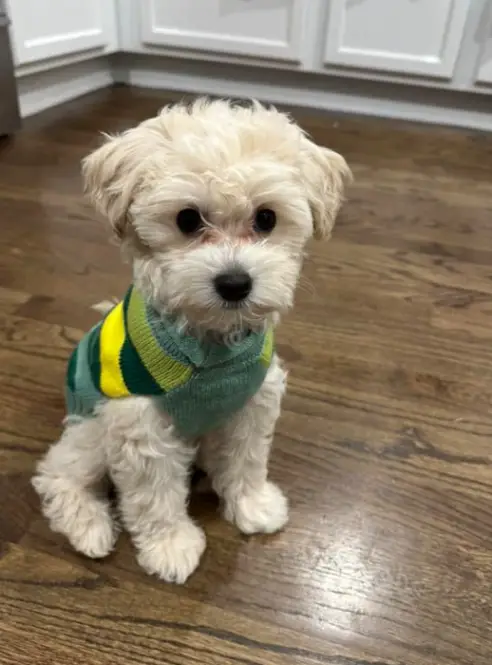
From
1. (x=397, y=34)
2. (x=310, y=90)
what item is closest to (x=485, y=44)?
(x=397, y=34)

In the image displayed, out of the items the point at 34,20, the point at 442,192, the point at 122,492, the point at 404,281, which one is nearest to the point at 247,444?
the point at 122,492

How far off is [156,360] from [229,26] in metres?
2.02

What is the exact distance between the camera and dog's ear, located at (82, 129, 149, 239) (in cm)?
72

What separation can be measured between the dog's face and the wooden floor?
1.28 ft

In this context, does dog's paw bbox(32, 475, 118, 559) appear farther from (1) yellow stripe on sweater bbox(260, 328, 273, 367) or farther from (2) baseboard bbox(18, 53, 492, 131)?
(2) baseboard bbox(18, 53, 492, 131)

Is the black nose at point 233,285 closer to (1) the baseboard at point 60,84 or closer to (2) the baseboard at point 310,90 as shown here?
(1) the baseboard at point 60,84

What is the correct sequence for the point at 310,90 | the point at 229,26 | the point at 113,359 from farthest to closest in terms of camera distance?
the point at 310,90 < the point at 229,26 < the point at 113,359

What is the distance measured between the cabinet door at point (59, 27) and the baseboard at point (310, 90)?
0.24 m

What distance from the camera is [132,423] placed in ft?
2.62

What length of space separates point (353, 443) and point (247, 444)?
268 millimetres

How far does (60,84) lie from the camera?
2518 mm

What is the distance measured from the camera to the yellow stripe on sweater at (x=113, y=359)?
0.80 m

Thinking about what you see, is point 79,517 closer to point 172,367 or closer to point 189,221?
point 172,367

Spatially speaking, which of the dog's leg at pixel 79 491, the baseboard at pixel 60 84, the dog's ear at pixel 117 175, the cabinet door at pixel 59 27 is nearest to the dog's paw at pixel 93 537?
the dog's leg at pixel 79 491
